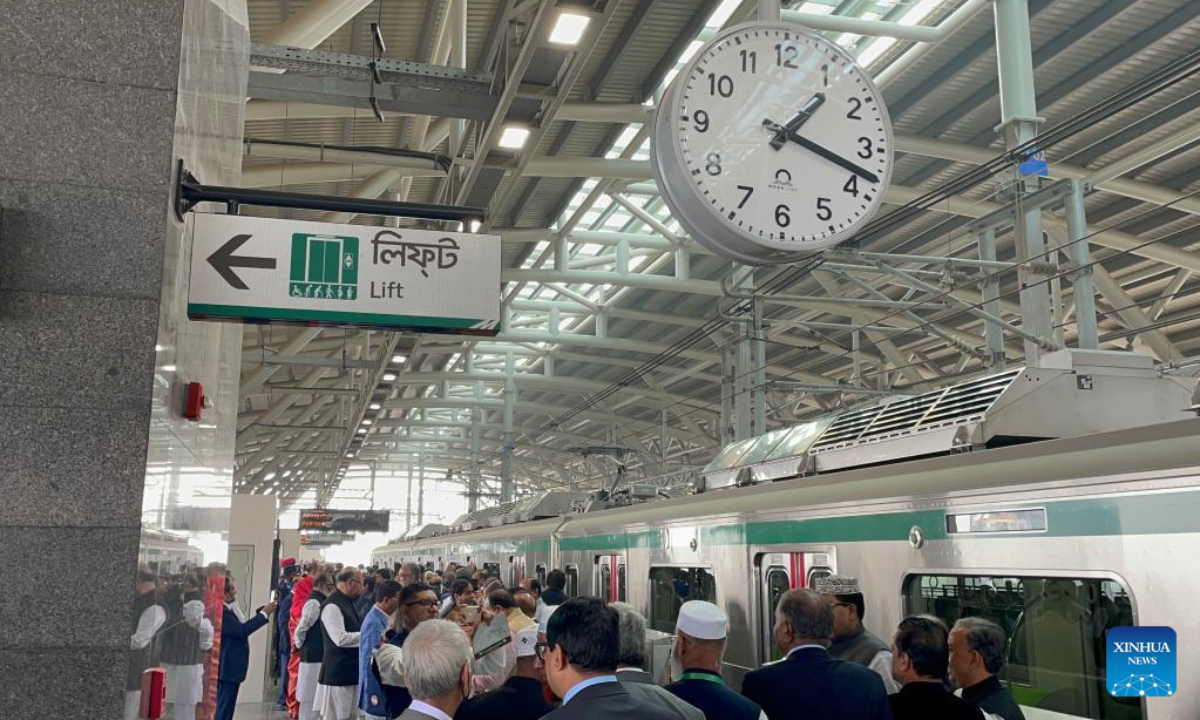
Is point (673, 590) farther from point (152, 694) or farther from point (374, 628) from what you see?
point (152, 694)

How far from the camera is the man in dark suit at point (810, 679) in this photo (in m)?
3.73

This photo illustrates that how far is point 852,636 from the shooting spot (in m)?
5.14

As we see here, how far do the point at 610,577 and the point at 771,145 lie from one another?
23.2ft

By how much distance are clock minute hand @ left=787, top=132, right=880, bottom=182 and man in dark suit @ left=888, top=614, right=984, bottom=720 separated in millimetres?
1799

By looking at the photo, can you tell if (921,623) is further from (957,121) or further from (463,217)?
(957,121)

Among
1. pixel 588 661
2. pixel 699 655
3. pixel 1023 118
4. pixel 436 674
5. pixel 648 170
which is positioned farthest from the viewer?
pixel 648 170

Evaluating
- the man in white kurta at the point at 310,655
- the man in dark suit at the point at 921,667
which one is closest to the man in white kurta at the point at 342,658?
the man in white kurta at the point at 310,655

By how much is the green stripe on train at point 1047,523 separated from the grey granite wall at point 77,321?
3556mm

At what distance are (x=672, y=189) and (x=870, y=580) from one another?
269 cm

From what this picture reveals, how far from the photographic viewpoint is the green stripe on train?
398 cm

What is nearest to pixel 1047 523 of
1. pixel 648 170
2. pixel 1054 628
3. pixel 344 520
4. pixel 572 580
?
pixel 1054 628

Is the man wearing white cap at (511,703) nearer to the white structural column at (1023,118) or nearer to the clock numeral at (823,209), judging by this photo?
the clock numeral at (823,209)

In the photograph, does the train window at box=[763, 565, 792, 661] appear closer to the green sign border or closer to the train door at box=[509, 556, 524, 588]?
the green sign border

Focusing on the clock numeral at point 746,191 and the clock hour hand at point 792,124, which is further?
the clock hour hand at point 792,124
